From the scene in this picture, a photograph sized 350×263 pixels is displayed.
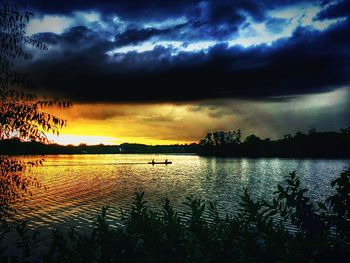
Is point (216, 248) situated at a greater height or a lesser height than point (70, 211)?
greater

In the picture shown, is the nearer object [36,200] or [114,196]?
[36,200]

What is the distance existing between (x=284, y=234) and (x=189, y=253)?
59.9 inches

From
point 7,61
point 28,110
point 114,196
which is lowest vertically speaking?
point 114,196

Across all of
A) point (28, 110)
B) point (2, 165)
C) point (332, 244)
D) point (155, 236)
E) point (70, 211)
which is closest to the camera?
point (332, 244)

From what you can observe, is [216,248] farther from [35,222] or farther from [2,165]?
[35,222]

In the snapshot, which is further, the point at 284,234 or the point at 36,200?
the point at 36,200

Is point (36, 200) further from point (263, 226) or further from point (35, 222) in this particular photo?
point (263, 226)

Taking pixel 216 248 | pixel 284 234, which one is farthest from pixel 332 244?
pixel 216 248

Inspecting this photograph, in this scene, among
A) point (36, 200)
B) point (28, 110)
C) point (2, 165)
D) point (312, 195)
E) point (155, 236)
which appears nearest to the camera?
point (155, 236)

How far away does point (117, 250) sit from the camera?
5992 millimetres

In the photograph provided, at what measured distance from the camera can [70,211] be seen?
4078 cm

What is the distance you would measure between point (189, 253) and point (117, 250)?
48.8 inches

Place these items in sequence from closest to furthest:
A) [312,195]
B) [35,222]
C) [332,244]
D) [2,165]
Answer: [332,244] < [2,165] < [35,222] < [312,195]

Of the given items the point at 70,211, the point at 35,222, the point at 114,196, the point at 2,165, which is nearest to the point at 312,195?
the point at 114,196
